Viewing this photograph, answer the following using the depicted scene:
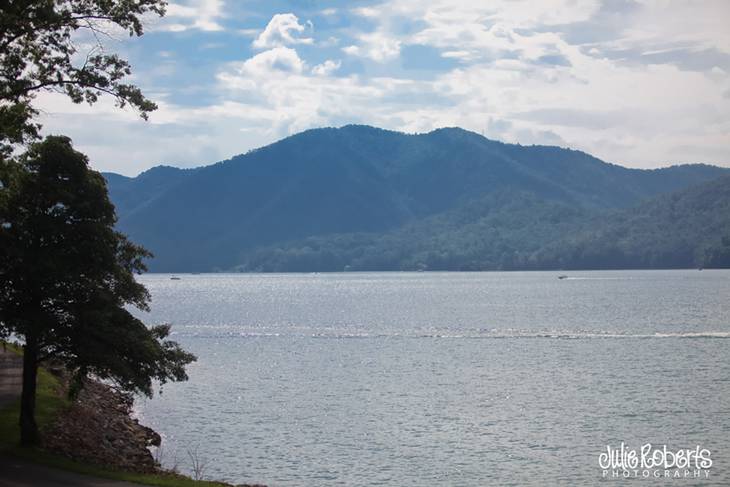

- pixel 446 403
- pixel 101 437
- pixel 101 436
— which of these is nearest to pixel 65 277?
pixel 101 437

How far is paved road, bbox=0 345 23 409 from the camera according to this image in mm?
45581

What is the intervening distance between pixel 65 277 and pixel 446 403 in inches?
1352

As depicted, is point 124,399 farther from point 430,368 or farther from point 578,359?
point 578,359

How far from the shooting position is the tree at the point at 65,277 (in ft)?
110

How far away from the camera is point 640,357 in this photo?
289 feet

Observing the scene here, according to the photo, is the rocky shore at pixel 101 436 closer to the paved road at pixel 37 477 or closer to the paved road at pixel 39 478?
the paved road at pixel 37 477

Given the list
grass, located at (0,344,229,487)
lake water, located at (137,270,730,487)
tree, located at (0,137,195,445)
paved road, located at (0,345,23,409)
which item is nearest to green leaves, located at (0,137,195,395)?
tree, located at (0,137,195,445)

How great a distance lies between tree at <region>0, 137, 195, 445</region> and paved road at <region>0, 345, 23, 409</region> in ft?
35.4

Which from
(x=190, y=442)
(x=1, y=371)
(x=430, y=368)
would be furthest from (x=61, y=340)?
(x=430, y=368)

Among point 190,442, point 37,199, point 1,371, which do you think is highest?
point 37,199

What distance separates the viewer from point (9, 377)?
175 feet

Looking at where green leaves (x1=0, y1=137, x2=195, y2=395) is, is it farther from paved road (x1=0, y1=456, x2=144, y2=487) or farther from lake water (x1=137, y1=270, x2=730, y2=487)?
lake water (x1=137, y1=270, x2=730, y2=487)

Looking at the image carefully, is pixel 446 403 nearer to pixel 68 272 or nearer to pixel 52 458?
pixel 52 458

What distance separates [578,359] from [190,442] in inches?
1999
